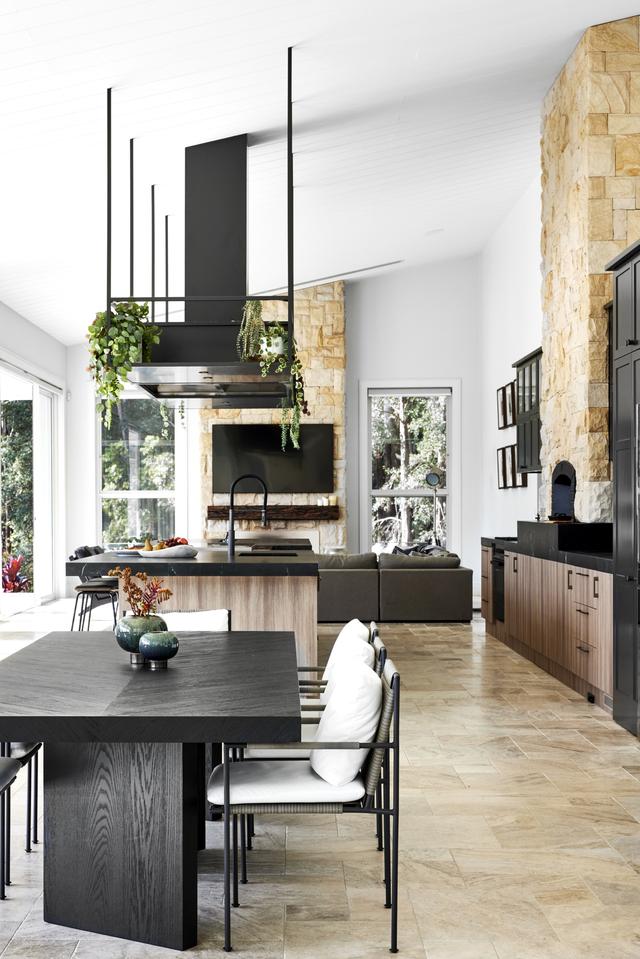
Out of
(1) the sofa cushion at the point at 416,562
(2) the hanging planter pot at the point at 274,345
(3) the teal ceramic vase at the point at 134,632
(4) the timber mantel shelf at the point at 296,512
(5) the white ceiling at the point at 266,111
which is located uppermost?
(5) the white ceiling at the point at 266,111

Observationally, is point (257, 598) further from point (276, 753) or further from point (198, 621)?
point (276, 753)

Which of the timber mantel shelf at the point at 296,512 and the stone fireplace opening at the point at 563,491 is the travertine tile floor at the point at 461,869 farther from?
the timber mantel shelf at the point at 296,512

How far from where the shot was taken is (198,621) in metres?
3.85

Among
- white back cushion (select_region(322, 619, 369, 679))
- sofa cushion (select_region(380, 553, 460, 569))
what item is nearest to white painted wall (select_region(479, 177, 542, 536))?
sofa cushion (select_region(380, 553, 460, 569))

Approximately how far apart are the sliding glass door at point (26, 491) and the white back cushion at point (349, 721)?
7527 mm

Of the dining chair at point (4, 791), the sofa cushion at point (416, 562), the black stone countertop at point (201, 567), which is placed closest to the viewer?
the dining chair at point (4, 791)

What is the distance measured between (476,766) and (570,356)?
11.6 ft

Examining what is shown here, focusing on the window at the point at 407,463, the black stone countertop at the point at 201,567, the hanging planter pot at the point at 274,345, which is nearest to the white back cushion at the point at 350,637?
the black stone countertop at the point at 201,567

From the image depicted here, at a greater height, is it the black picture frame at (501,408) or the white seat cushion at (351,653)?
the black picture frame at (501,408)

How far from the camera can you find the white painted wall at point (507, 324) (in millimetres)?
9500

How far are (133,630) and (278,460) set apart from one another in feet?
29.2

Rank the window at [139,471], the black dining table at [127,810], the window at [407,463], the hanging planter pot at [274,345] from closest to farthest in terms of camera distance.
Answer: the black dining table at [127,810] → the hanging planter pot at [274,345] → the window at [139,471] → the window at [407,463]

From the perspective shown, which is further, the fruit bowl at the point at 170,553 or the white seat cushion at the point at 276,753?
the fruit bowl at the point at 170,553

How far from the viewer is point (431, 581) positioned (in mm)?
9102
